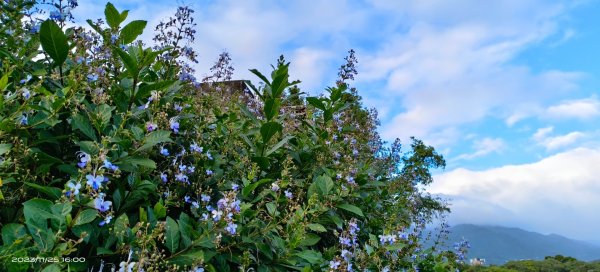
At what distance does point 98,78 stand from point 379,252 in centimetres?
197

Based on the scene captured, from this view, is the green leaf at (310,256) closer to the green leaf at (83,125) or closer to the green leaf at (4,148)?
the green leaf at (83,125)

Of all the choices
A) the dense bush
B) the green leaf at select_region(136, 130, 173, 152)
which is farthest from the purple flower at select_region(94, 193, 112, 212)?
the green leaf at select_region(136, 130, 173, 152)

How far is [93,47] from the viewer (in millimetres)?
2740

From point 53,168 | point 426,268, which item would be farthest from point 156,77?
point 426,268

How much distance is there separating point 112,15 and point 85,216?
1364 mm

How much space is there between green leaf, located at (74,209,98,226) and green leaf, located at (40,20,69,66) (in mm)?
981

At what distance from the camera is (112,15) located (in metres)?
2.53

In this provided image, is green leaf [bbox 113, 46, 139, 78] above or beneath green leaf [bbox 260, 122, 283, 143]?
above

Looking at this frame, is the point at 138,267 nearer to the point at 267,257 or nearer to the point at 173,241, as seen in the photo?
the point at 173,241

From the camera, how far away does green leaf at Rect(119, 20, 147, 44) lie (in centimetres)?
246

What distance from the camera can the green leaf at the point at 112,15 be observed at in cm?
248

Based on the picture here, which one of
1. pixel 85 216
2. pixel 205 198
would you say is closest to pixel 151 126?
pixel 205 198

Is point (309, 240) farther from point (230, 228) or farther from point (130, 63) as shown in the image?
point (130, 63)

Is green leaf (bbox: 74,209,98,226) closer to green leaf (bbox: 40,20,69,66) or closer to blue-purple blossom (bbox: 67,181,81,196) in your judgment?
blue-purple blossom (bbox: 67,181,81,196)
